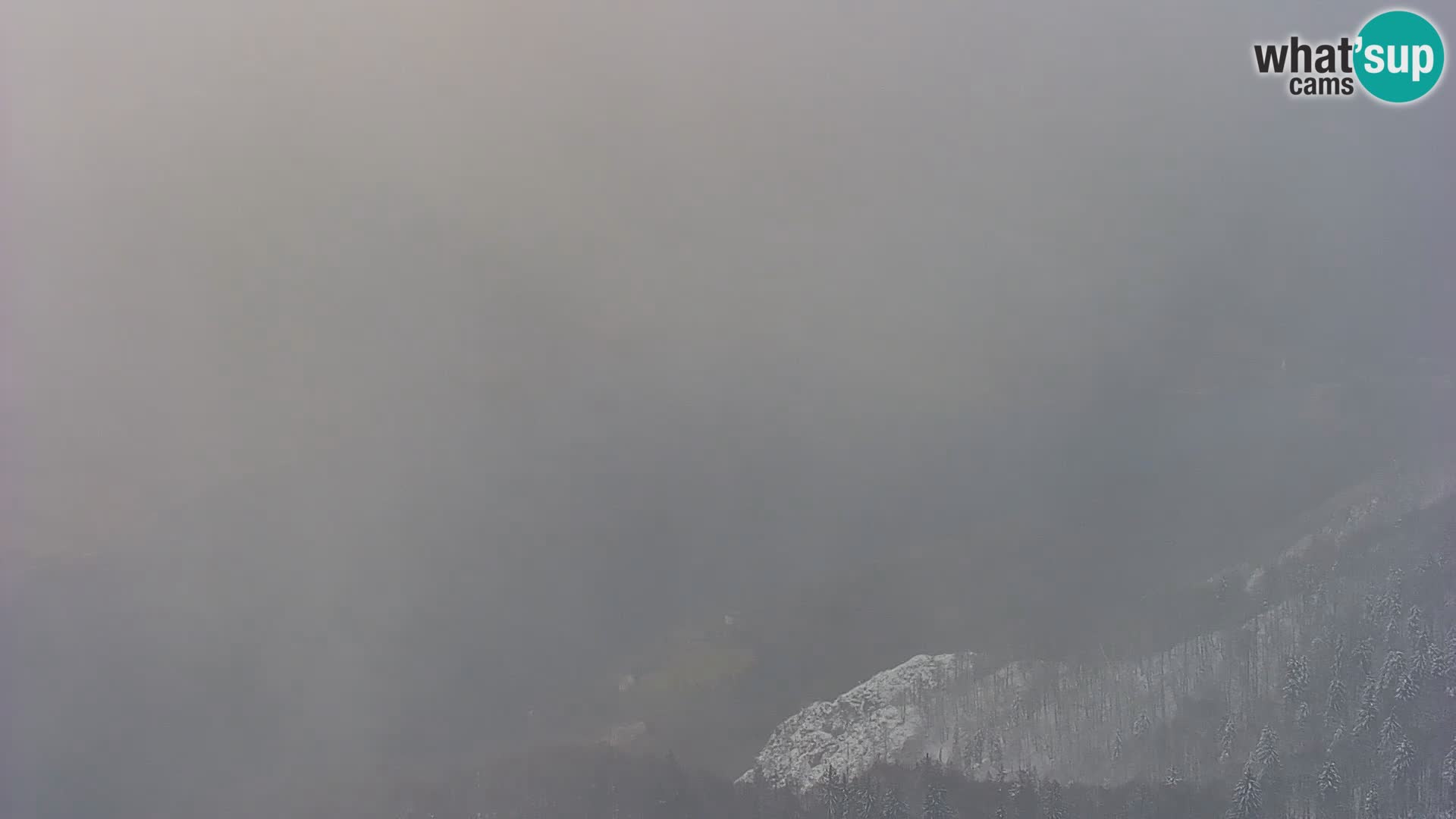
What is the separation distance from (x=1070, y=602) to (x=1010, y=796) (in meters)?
20.4

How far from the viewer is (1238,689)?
52.3 metres

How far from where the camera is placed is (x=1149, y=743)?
50938mm

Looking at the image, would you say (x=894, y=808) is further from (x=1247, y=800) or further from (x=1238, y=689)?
(x=1238, y=689)

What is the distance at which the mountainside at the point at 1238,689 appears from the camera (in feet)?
152

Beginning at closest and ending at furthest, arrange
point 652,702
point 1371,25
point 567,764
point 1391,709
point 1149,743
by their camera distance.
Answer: point 1371,25
point 1391,709
point 1149,743
point 567,764
point 652,702

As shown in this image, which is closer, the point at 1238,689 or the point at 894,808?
the point at 894,808

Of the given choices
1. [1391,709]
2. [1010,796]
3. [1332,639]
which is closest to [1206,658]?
[1332,639]

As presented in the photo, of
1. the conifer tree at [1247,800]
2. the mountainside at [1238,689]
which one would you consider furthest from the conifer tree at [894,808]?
Result: the conifer tree at [1247,800]

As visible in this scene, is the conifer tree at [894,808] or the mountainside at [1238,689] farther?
the mountainside at [1238,689]

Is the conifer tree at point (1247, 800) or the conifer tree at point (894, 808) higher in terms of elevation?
the conifer tree at point (894, 808)

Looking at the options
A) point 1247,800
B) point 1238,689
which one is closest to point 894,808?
point 1247,800

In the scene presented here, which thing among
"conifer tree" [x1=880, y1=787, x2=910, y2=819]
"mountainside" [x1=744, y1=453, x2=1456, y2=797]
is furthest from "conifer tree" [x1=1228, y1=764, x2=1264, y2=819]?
"conifer tree" [x1=880, y1=787, x2=910, y2=819]

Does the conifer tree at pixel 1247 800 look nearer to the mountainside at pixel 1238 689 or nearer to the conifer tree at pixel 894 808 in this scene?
the mountainside at pixel 1238 689

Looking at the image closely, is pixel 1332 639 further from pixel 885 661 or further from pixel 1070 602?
pixel 885 661
